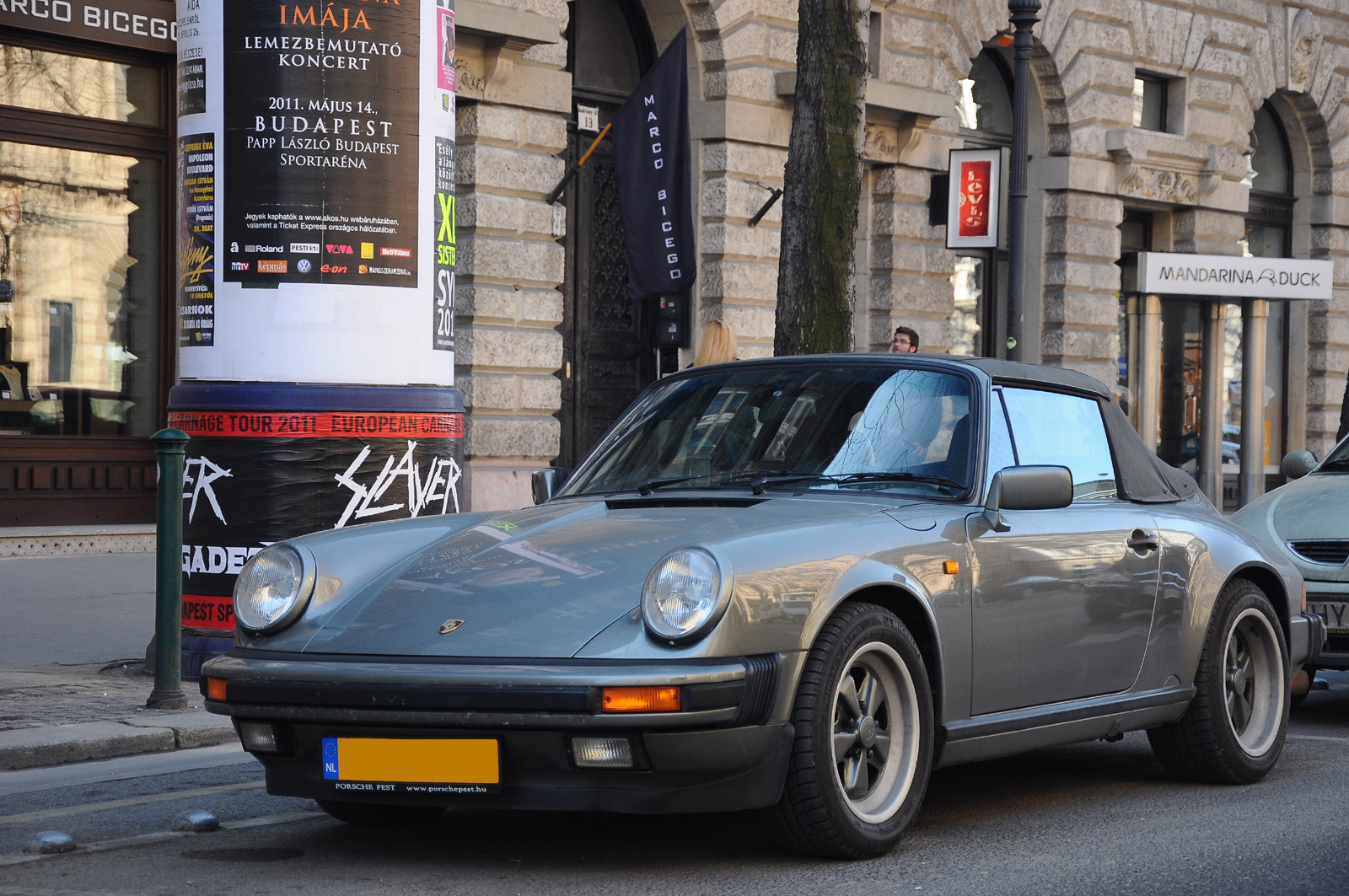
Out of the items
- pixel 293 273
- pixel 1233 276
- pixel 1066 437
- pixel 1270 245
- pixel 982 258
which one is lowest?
pixel 1066 437

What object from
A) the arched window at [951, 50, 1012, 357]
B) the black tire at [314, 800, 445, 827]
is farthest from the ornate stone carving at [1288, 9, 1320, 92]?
the black tire at [314, 800, 445, 827]

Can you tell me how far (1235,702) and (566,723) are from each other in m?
3.19

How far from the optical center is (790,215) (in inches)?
473

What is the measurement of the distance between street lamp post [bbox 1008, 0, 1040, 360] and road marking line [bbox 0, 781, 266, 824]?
1080cm

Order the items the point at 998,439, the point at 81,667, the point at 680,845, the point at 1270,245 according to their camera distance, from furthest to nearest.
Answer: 1. the point at 1270,245
2. the point at 81,667
3. the point at 998,439
4. the point at 680,845

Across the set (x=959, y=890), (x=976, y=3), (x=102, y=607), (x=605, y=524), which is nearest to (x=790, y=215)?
(x=102, y=607)

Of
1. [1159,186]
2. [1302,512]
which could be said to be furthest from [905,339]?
[1159,186]

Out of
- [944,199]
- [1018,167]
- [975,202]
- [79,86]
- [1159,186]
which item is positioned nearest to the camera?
[79,86]

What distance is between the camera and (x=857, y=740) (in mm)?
4836

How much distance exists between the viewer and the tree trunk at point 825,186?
11.9 metres

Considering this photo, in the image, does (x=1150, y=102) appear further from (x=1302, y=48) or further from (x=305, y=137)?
(x=305, y=137)

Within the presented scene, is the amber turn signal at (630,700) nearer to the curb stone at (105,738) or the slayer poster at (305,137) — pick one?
the curb stone at (105,738)

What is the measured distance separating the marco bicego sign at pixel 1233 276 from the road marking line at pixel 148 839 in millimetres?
17975

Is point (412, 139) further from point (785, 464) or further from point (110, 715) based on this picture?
point (785, 464)
